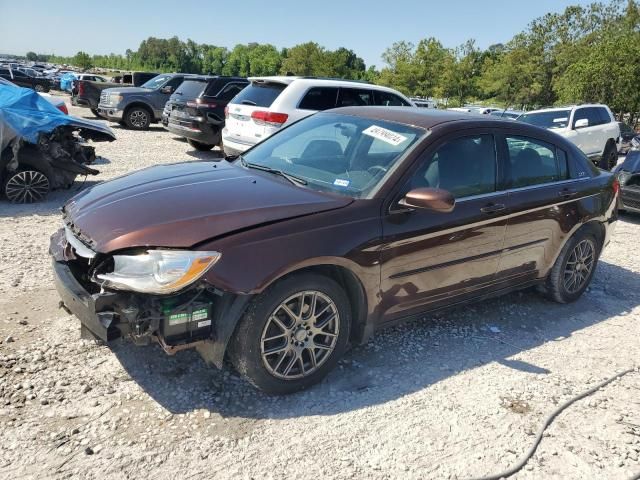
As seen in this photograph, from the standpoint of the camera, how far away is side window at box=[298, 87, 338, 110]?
893 centimetres

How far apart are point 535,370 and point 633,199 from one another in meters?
6.27

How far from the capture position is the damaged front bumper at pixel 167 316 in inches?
108

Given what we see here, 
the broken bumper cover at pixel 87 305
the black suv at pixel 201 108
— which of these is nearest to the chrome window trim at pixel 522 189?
the broken bumper cover at pixel 87 305

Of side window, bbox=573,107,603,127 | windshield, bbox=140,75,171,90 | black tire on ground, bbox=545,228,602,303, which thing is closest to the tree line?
windshield, bbox=140,75,171,90

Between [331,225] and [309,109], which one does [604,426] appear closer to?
[331,225]

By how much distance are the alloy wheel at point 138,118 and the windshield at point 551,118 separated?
10.8 meters

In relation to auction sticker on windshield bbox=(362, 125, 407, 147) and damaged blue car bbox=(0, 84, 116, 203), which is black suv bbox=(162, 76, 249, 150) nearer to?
damaged blue car bbox=(0, 84, 116, 203)

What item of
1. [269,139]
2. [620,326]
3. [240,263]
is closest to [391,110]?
[269,139]

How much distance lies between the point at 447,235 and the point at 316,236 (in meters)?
1.10

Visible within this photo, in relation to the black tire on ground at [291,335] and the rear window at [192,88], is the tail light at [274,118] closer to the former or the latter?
the rear window at [192,88]

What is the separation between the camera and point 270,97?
356 inches

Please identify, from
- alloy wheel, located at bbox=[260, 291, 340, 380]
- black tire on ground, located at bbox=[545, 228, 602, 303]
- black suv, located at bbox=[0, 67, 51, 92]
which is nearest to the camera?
alloy wheel, located at bbox=[260, 291, 340, 380]

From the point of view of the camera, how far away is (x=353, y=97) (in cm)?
948

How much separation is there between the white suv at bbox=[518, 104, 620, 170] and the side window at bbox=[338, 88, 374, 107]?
215 inches
